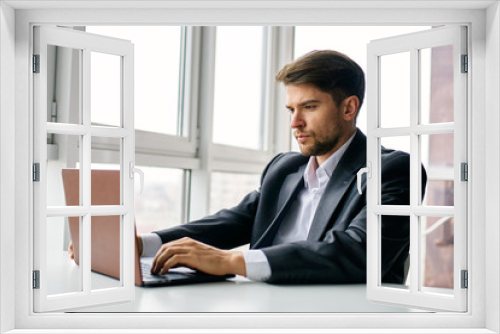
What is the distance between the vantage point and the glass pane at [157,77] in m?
3.88

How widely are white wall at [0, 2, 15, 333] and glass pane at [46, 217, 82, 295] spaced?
0.23 meters

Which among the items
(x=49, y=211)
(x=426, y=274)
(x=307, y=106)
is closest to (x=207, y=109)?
(x=307, y=106)

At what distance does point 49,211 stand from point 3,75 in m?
0.46

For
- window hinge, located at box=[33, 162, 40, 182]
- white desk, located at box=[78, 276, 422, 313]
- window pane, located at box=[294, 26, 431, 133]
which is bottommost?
white desk, located at box=[78, 276, 422, 313]

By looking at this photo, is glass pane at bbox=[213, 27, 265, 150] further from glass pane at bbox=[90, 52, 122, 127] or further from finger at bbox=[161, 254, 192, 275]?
finger at bbox=[161, 254, 192, 275]

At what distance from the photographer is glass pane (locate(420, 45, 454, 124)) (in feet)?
19.1

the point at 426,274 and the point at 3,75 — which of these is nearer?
the point at 3,75

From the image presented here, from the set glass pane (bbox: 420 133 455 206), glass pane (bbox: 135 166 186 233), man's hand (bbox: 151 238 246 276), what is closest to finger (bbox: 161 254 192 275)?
man's hand (bbox: 151 238 246 276)

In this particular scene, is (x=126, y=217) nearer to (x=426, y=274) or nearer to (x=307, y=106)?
(x=307, y=106)

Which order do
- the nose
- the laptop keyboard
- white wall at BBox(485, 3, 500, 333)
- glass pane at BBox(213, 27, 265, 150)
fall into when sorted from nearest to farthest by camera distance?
white wall at BBox(485, 3, 500, 333) → the laptop keyboard → the nose → glass pane at BBox(213, 27, 265, 150)

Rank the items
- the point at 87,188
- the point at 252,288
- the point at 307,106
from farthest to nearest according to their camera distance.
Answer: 1. the point at 307,106
2. the point at 252,288
3. the point at 87,188

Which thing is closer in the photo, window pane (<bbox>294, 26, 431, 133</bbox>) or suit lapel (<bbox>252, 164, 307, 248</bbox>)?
suit lapel (<bbox>252, 164, 307, 248</bbox>)

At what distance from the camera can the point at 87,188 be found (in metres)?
2.11

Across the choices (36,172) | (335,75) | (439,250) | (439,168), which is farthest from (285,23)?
(439,250)
